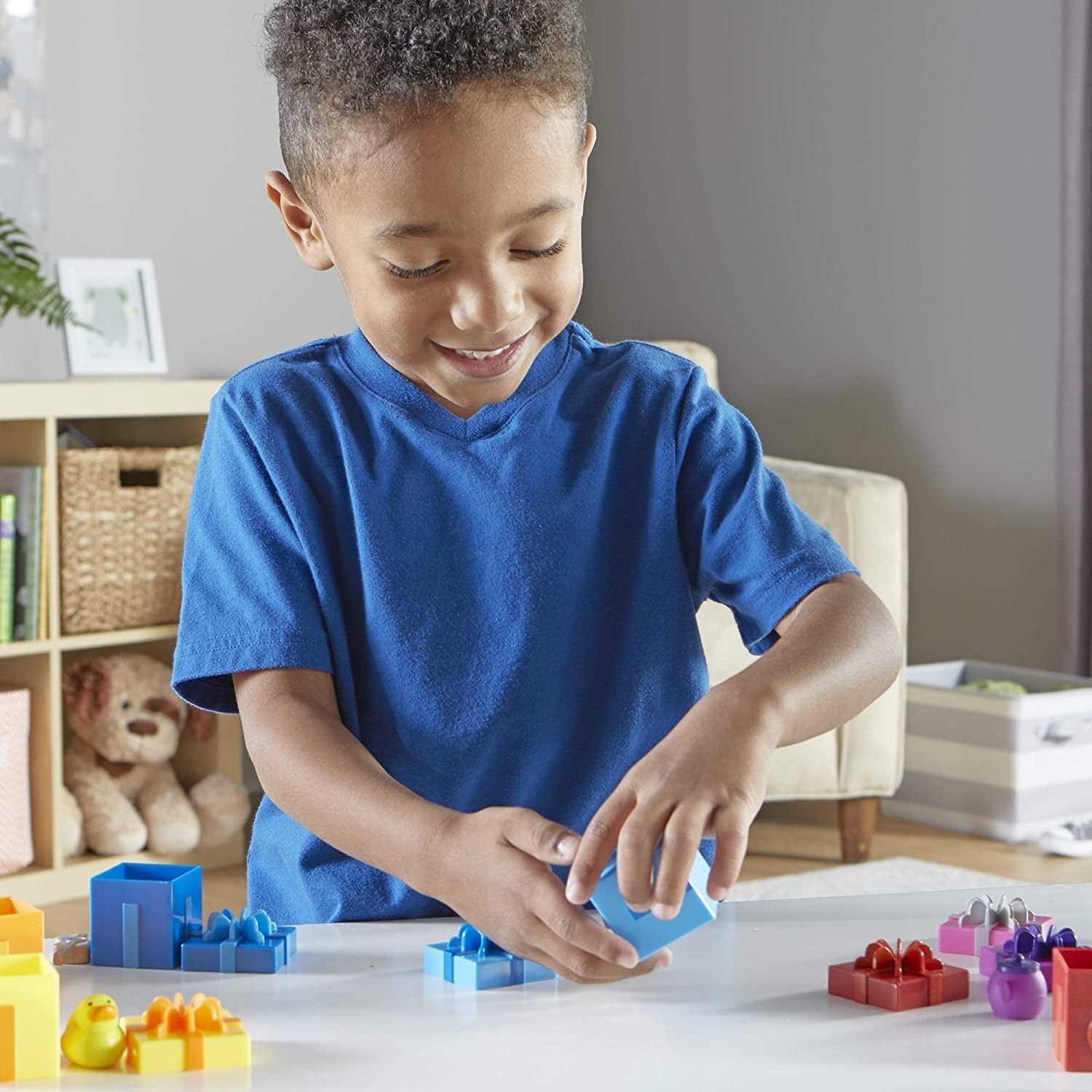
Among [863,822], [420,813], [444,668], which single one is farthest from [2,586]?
[420,813]

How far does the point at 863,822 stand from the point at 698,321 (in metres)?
1.48

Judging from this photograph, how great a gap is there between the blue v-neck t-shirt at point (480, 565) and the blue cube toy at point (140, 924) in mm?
158

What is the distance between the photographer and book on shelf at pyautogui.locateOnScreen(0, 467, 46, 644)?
8.26 feet

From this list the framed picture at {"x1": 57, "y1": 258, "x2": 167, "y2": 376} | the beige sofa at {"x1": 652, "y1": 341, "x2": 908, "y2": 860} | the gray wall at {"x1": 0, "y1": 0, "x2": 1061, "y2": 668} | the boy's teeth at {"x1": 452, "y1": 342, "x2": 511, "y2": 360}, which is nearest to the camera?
the boy's teeth at {"x1": 452, "y1": 342, "x2": 511, "y2": 360}

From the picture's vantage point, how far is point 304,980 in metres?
0.64

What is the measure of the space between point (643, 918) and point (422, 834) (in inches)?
4.2

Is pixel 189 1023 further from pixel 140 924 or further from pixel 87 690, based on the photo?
pixel 87 690

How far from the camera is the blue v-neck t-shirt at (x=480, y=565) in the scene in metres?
0.85

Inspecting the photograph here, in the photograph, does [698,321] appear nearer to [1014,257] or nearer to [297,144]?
[1014,257]

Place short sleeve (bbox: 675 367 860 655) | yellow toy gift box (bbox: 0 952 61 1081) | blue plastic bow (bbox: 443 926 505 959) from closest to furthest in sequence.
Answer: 1. yellow toy gift box (bbox: 0 952 61 1081)
2. blue plastic bow (bbox: 443 926 505 959)
3. short sleeve (bbox: 675 367 860 655)

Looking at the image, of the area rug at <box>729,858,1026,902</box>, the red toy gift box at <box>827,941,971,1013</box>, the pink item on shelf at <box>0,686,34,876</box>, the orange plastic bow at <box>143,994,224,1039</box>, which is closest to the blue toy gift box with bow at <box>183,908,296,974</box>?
the orange plastic bow at <box>143,994,224,1039</box>

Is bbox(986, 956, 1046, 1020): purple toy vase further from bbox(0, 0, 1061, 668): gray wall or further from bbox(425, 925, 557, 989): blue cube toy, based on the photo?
bbox(0, 0, 1061, 668): gray wall

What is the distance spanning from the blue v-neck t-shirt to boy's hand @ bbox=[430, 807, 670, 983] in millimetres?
218

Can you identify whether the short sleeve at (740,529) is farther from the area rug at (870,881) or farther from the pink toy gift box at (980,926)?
the area rug at (870,881)
